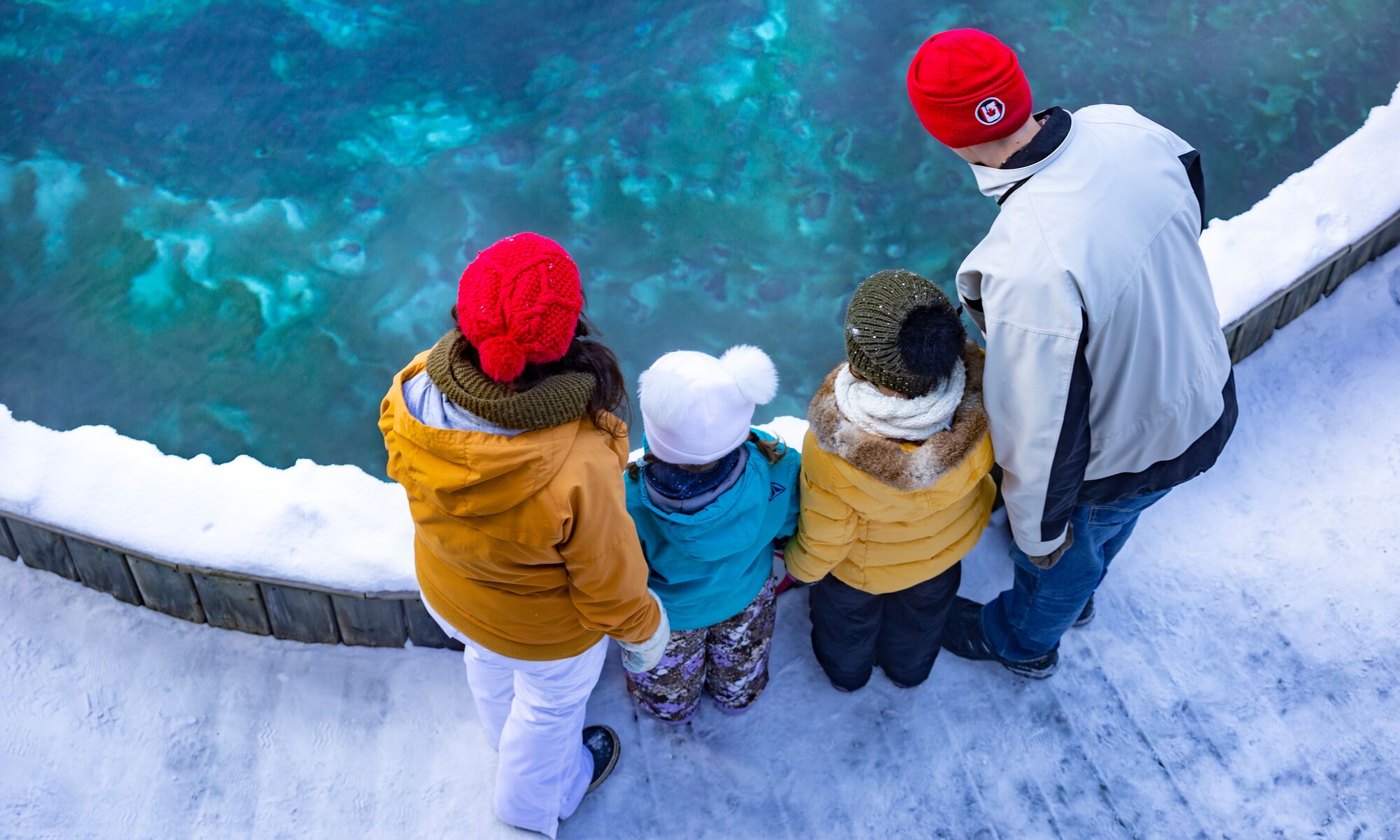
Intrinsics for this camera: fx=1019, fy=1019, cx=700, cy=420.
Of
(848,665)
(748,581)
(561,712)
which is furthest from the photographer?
(848,665)

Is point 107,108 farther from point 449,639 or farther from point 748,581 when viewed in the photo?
point 748,581

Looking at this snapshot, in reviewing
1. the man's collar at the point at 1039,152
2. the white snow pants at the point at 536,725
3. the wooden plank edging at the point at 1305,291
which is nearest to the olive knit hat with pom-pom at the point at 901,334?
the man's collar at the point at 1039,152

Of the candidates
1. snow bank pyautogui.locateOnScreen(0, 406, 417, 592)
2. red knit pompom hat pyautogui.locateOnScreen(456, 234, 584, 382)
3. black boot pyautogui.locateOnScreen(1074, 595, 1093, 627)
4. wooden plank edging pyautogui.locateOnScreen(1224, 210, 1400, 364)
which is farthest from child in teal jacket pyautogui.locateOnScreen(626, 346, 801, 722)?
wooden plank edging pyautogui.locateOnScreen(1224, 210, 1400, 364)

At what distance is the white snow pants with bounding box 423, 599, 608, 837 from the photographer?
2.02 metres

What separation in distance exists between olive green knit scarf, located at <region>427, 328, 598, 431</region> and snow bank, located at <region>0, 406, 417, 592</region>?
3.29ft

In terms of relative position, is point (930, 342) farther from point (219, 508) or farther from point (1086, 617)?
point (219, 508)

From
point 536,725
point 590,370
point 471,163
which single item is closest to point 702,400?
point 590,370

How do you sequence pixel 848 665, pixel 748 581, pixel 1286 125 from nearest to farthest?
pixel 748 581 → pixel 848 665 → pixel 1286 125

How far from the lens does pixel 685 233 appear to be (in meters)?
3.82

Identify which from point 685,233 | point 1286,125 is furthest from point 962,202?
point 1286,125

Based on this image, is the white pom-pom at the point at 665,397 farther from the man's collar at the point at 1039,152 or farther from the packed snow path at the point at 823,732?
the packed snow path at the point at 823,732

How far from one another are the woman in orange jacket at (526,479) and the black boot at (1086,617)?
1241 millimetres

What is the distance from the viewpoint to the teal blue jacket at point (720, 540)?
1.99 metres

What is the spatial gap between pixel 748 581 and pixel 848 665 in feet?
1.46
